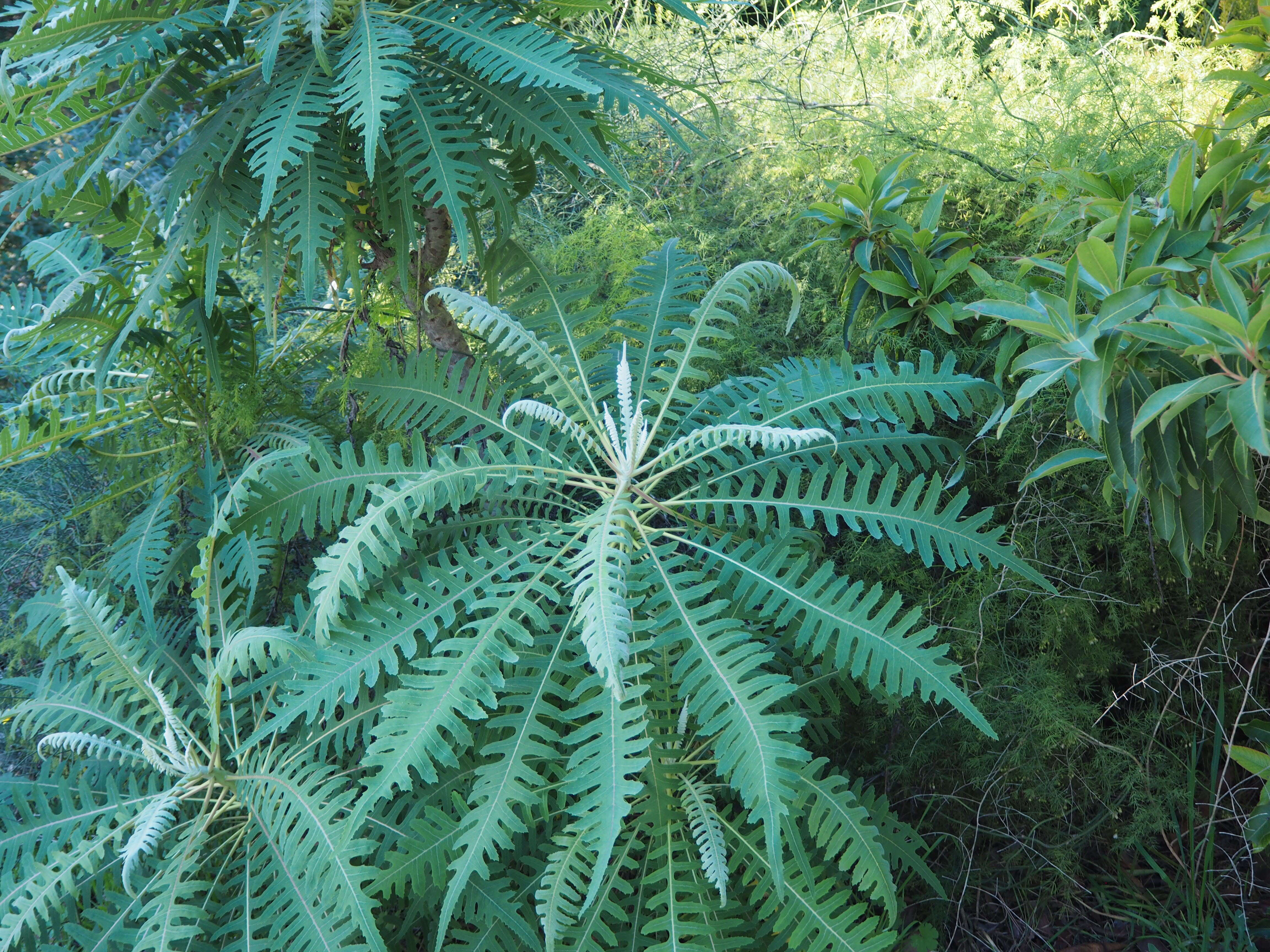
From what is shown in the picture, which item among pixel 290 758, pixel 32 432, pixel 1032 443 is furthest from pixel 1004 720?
pixel 32 432

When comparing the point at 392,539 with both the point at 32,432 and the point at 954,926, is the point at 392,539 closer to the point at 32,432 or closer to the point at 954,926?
the point at 32,432

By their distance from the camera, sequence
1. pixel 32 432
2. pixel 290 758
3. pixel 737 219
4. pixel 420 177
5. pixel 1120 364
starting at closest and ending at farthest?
pixel 1120 364 → pixel 290 758 → pixel 420 177 → pixel 32 432 → pixel 737 219

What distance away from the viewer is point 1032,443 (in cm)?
168

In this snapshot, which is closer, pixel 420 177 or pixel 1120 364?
pixel 1120 364

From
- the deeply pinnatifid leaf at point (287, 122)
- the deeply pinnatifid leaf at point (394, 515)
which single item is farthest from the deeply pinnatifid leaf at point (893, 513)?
the deeply pinnatifid leaf at point (287, 122)

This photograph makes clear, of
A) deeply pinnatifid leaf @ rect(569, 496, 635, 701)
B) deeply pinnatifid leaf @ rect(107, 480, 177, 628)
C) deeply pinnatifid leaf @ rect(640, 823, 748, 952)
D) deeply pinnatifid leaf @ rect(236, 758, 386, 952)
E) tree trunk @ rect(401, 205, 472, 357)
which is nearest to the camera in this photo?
deeply pinnatifid leaf @ rect(569, 496, 635, 701)

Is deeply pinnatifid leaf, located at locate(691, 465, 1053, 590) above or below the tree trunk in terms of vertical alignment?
below

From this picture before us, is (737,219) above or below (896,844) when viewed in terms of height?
above

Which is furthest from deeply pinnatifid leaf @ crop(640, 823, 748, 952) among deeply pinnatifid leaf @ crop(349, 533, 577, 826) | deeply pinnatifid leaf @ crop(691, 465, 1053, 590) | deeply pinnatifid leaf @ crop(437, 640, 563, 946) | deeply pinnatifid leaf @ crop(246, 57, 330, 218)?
deeply pinnatifid leaf @ crop(246, 57, 330, 218)

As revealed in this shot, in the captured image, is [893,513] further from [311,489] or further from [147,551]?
[147,551]

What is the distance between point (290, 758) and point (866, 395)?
119 cm

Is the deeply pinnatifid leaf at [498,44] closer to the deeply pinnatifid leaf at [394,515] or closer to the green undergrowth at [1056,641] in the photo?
the green undergrowth at [1056,641]

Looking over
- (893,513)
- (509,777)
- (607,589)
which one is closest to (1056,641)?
(893,513)

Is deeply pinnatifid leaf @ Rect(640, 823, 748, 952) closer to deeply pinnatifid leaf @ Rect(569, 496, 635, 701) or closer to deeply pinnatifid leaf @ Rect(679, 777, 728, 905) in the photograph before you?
deeply pinnatifid leaf @ Rect(679, 777, 728, 905)
